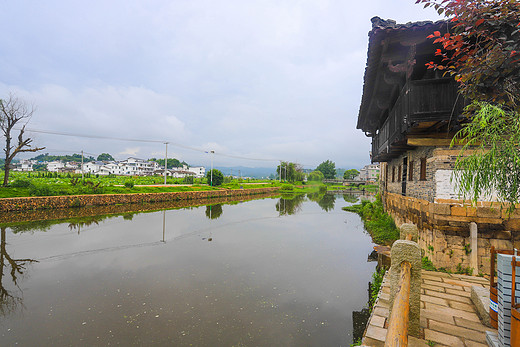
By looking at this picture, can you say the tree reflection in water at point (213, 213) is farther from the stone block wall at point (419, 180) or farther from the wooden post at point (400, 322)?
the wooden post at point (400, 322)

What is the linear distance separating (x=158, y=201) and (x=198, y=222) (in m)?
10.9

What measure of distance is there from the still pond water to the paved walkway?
5.13 ft

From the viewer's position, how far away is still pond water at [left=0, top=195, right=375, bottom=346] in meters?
4.66

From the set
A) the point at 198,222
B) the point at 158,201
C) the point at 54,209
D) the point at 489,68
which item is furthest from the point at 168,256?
the point at 158,201

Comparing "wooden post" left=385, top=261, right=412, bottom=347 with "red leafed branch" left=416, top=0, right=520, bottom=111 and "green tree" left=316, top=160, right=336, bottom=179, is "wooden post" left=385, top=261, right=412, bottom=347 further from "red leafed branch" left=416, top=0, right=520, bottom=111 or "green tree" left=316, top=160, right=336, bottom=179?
"green tree" left=316, top=160, right=336, bottom=179

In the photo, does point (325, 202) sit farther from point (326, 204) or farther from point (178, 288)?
point (178, 288)

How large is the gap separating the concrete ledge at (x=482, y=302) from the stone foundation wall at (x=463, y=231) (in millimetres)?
2221

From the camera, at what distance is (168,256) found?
29.5 ft

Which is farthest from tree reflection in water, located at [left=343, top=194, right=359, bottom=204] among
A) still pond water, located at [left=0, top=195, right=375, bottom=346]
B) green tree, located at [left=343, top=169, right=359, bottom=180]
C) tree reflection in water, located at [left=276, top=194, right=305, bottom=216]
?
green tree, located at [left=343, top=169, right=359, bottom=180]

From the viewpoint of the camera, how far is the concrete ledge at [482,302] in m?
3.36

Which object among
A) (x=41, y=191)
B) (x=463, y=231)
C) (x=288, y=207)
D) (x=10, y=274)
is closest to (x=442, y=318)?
(x=463, y=231)

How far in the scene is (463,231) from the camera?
6.01m

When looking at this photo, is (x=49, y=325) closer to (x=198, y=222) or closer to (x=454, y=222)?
(x=454, y=222)

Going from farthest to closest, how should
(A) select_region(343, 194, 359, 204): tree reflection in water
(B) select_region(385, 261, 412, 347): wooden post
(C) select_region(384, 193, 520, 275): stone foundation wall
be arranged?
(A) select_region(343, 194, 359, 204): tree reflection in water → (C) select_region(384, 193, 520, 275): stone foundation wall → (B) select_region(385, 261, 412, 347): wooden post
